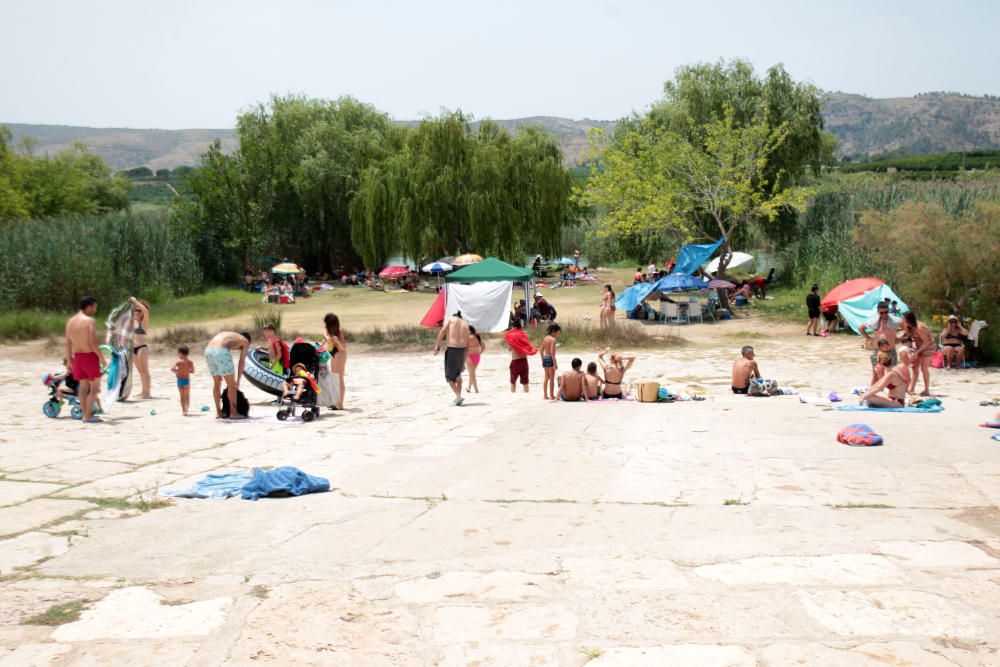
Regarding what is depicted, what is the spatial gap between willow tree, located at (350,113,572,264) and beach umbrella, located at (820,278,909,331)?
62.3ft

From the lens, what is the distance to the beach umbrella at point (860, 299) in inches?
860

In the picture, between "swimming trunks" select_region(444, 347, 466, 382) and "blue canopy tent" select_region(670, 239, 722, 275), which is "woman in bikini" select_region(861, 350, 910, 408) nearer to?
"swimming trunks" select_region(444, 347, 466, 382)

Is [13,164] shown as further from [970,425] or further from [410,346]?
[970,425]

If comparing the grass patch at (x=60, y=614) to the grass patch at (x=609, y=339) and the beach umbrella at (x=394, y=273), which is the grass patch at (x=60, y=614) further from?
the beach umbrella at (x=394, y=273)

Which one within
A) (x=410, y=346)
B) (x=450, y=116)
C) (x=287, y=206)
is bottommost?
(x=410, y=346)

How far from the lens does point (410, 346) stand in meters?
21.2

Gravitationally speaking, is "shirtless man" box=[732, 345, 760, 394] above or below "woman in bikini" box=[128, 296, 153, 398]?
below

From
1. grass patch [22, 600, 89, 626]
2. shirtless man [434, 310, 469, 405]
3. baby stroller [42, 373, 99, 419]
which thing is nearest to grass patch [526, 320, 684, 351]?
shirtless man [434, 310, 469, 405]

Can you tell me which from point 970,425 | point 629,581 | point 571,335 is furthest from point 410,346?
point 629,581

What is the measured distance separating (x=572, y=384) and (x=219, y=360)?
534 centimetres

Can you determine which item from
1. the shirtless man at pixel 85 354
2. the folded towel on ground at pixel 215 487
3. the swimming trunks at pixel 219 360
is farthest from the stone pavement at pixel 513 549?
the swimming trunks at pixel 219 360

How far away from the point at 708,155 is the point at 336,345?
22237 mm

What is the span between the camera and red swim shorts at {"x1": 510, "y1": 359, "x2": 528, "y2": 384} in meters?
14.8

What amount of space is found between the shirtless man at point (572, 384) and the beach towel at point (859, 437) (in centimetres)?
485
